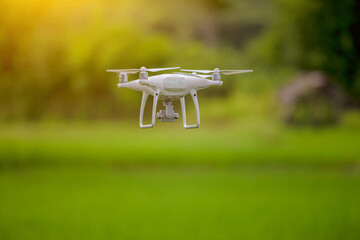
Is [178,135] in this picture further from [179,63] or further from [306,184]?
[179,63]

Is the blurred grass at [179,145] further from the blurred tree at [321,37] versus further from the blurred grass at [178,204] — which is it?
the blurred tree at [321,37]

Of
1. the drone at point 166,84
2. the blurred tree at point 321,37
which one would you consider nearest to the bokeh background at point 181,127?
the blurred tree at point 321,37

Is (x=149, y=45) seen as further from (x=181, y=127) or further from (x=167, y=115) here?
(x=167, y=115)

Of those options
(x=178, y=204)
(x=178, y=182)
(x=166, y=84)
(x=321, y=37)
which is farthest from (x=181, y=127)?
(x=166, y=84)

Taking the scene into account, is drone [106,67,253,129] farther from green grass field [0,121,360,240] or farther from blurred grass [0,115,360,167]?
blurred grass [0,115,360,167]

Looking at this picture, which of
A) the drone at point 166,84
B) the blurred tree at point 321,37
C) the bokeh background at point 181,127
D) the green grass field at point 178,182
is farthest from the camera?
the green grass field at point 178,182

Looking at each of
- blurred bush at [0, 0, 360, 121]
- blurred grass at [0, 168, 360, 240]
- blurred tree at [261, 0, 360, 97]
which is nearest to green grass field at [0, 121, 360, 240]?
blurred grass at [0, 168, 360, 240]

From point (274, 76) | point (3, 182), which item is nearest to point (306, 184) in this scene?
point (274, 76)
